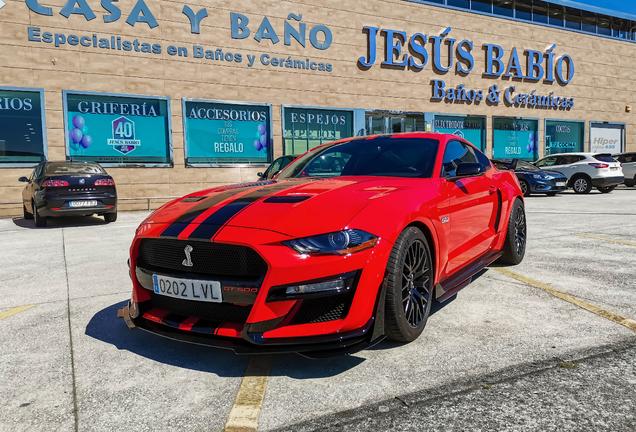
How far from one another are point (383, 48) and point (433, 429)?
57.8 ft

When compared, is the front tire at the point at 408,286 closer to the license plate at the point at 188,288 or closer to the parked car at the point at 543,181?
the license plate at the point at 188,288

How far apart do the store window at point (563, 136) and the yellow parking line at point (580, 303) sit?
20047mm

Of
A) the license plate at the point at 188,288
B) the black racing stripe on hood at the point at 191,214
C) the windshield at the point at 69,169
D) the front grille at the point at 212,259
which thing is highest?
the windshield at the point at 69,169

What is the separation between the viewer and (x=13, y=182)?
13039 mm

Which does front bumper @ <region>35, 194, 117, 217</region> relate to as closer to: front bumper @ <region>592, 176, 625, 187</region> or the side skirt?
the side skirt

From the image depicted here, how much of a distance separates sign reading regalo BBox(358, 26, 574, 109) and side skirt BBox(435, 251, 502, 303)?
1466 centimetres

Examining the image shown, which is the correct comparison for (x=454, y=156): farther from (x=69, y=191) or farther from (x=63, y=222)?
(x=63, y=222)

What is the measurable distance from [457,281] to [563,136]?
22488 mm

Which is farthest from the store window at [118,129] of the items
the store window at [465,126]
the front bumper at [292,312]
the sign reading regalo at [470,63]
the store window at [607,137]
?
the store window at [607,137]

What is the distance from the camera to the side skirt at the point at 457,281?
314 cm

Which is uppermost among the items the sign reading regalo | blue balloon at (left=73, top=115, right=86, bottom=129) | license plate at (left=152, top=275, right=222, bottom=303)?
the sign reading regalo

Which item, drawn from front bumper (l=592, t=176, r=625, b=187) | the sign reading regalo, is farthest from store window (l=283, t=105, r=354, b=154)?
A: front bumper (l=592, t=176, r=625, b=187)

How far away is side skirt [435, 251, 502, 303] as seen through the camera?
124 inches

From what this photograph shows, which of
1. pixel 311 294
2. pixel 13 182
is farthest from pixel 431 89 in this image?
pixel 311 294
